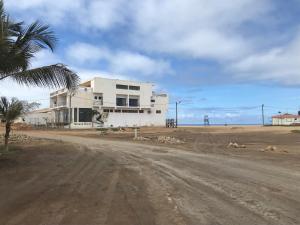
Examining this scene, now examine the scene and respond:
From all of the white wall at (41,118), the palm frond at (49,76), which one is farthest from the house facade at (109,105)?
the palm frond at (49,76)

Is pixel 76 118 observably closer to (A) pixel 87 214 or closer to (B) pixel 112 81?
(B) pixel 112 81

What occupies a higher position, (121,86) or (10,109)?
(121,86)

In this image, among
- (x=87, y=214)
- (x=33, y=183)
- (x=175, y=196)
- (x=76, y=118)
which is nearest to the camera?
Answer: (x=87, y=214)

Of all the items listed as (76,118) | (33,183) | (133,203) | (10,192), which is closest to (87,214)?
(133,203)

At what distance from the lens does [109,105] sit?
99.8 meters

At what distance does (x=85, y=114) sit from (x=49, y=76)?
80.1 metres

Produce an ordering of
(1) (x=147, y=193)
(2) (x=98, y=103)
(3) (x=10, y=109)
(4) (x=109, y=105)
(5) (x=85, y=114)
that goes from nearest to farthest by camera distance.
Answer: (1) (x=147, y=193)
(3) (x=10, y=109)
(5) (x=85, y=114)
(2) (x=98, y=103)
(4) (x=109, y=105)

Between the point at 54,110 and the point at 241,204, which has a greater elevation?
the point at 54,110

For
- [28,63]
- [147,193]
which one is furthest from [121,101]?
[147,193]

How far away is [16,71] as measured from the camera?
54.0 feet

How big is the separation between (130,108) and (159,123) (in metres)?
10.2

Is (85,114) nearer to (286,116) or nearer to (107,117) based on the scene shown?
Result: (107,117)

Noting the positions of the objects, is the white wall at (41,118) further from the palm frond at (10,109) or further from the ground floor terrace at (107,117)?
the palm frond at (10,109)

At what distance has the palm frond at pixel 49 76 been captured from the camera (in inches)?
650
